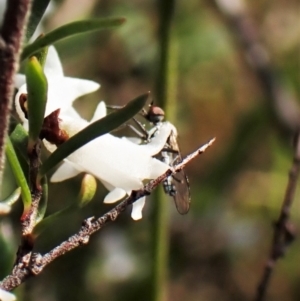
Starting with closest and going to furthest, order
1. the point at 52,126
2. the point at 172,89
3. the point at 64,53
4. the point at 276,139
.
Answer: the point at 52,126
the point at 172,89
the point at 64,53
the point at 276,139

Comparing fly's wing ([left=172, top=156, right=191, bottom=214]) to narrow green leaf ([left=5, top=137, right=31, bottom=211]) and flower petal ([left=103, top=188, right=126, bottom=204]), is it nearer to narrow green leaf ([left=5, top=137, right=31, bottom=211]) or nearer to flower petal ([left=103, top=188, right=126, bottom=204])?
flower petal ([left=103, top=188, right=126, bottom=204])

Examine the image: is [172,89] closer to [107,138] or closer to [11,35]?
[107,138]

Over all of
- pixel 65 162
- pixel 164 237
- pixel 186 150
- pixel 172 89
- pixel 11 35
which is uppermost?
pixel 11 35

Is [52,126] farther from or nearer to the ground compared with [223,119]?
farther from the ground

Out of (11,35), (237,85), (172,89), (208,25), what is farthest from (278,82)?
(11,35)

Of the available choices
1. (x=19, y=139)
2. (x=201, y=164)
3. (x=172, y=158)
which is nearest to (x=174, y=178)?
(x=172, y=158)

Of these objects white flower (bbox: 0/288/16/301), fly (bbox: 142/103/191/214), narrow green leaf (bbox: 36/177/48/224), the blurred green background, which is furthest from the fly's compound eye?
the blurred green background

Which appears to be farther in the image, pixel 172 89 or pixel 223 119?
pixel 223 119

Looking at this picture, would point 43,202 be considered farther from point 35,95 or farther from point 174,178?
point 174,178
